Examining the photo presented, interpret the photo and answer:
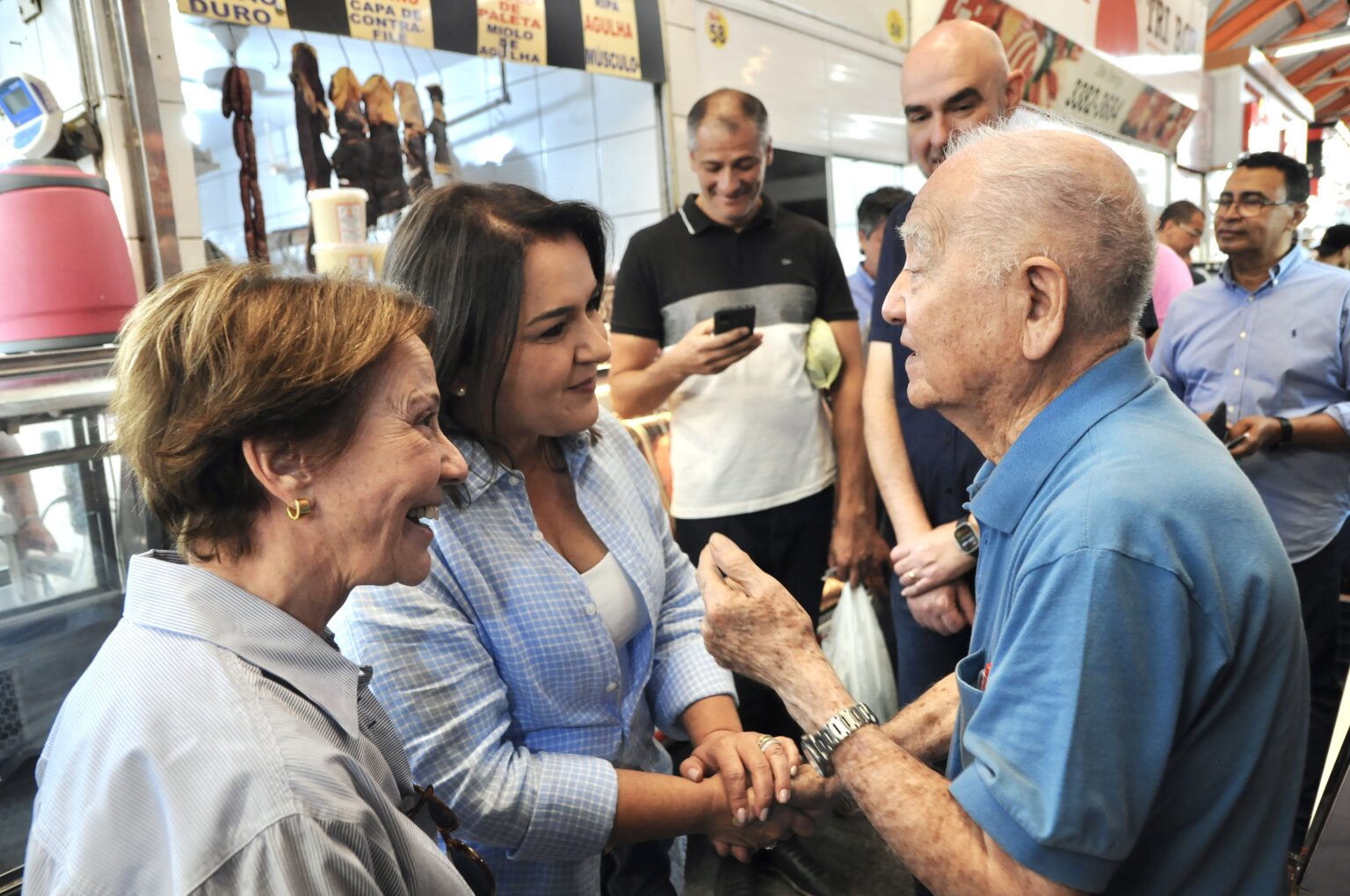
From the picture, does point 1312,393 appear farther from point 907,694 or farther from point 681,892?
point 681,892

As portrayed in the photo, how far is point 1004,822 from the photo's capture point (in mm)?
941

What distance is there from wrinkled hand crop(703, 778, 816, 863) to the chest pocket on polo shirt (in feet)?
1.47

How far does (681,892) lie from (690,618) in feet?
1.79

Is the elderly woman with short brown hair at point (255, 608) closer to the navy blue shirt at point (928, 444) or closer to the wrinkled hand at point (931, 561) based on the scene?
the wrinkled hand at point (931, 561)

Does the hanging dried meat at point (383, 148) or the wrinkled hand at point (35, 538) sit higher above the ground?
the hanging dried meat at point (383, 148)

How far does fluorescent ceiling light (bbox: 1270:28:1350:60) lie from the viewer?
44.7 feet

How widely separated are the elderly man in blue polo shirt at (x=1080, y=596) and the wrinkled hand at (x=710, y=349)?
1.21 meters

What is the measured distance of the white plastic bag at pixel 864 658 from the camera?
8.59 ft

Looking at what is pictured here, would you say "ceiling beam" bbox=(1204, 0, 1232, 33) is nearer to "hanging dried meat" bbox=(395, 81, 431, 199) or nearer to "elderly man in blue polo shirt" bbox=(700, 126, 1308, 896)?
"hanging dried meat" bbox=(395, 81, 431, 199)

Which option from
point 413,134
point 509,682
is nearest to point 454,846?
point 509,682

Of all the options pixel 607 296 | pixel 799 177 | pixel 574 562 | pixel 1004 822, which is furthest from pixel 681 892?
pixel 799 177

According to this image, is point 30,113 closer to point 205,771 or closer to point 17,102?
point 17,102

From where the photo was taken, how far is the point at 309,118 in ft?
9.77

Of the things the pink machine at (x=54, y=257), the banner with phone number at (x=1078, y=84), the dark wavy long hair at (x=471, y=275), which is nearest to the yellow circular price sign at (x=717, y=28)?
the banner with phone number at (x=1078, y=84)
